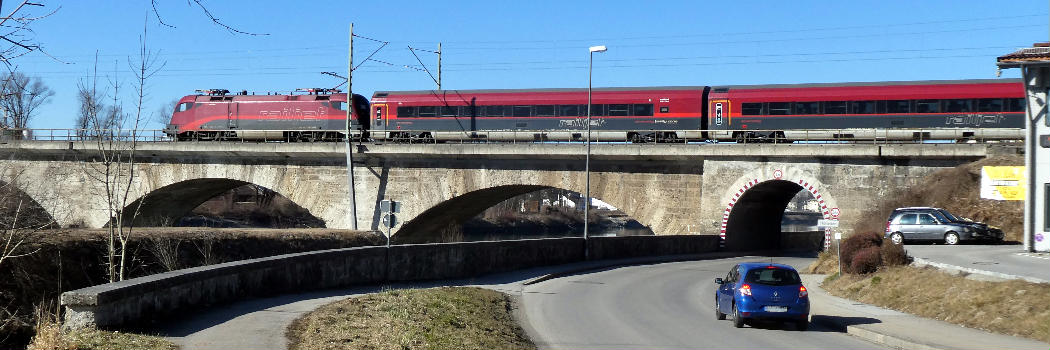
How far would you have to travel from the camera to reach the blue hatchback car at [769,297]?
1669 cm

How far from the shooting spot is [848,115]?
4050cm

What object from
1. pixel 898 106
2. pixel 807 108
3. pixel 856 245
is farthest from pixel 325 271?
pixel 898 106

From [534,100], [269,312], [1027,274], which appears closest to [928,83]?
[534,100]

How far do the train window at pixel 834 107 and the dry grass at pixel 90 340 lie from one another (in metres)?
34.2

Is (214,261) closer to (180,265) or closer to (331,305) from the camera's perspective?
(180,265)

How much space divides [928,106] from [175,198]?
1608 inches

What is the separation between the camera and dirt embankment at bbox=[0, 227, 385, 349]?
1938cm

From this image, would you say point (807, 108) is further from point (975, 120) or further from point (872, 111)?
point (975, 120)

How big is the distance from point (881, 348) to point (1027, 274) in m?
5.88

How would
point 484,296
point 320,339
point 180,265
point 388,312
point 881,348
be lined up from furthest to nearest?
point 180,265 → point 484,296 → point 388,312 → point 881,348 → point 320,339

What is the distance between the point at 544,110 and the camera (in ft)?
151

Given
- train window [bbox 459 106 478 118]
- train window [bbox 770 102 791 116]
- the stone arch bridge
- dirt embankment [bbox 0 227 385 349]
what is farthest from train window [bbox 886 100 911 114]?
dirt embankment [bbox 0 227 385 349]

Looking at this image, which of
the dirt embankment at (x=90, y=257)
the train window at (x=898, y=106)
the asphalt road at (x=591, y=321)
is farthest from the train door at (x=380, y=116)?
the train window at (x=898, y=106)

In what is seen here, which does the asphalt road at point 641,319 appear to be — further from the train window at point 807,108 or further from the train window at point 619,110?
the train window at point 619,110
